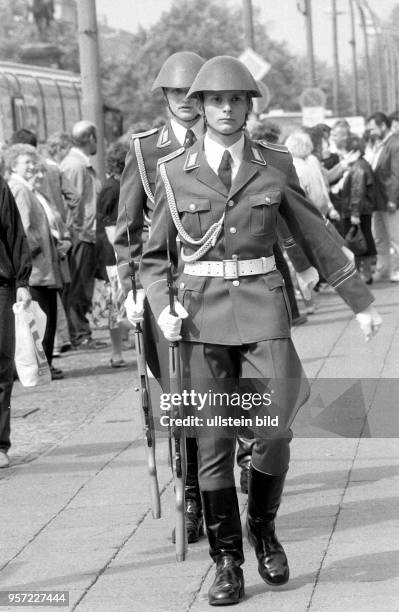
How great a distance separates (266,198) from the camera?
520 centimetres

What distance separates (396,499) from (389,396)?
69.6 inches

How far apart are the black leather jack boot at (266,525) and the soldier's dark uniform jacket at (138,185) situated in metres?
1.30

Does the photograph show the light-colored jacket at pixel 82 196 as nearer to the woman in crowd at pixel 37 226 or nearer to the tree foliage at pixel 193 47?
the woman in crowd at pixel 37 226

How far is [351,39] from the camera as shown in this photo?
7344cm

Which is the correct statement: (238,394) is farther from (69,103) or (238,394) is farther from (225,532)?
(69,103)

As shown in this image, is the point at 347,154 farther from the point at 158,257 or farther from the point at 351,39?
the point at 351,39

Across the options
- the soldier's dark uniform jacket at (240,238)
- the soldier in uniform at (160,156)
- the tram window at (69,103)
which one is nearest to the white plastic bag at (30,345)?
the soldier in uniform at (160,156)

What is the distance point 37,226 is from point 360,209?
24.3ft

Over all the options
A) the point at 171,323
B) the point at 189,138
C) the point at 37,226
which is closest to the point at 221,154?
the point at 171,323

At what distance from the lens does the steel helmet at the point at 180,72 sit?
6117mm

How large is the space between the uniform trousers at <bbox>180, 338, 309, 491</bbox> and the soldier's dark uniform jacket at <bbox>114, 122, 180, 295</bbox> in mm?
1077

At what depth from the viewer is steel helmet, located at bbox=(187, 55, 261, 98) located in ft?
16.7

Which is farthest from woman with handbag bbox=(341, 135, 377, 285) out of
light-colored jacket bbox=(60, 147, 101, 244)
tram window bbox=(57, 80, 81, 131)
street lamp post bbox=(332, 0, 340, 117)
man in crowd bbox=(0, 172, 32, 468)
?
street lamp post bbox=(332, 0, 340, 117)

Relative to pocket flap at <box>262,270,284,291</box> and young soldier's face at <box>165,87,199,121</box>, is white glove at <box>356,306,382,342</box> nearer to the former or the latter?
pocket flap at <box>262,270,284,291</box>
